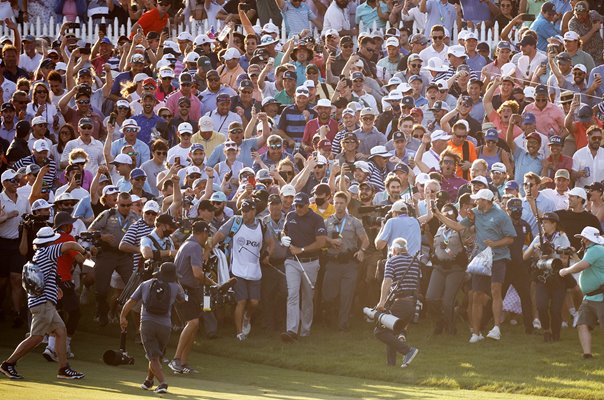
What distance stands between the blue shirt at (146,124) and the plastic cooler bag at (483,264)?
7.13 meters

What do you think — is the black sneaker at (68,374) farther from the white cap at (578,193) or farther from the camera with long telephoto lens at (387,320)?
the white cap at (578,193)

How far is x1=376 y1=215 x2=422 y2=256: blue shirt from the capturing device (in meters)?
24.4

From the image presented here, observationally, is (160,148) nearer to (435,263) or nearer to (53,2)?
(435,263)

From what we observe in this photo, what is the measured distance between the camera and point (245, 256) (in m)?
25.4

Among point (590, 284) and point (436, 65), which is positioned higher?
point (436, 65)

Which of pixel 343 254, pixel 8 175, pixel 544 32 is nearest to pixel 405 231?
pixel 343 254

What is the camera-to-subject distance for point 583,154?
88.2 ft

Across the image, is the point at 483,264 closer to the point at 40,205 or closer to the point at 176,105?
the point at 40,205

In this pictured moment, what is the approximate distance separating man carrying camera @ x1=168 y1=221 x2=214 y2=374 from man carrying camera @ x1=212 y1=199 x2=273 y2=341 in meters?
1.91

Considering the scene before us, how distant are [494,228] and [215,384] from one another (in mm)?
4968

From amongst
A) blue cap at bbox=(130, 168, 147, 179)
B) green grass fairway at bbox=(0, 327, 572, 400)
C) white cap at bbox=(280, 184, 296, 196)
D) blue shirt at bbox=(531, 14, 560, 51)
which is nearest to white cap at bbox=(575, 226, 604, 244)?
green grass fairway at bbox=(0, 327, 572, 400)

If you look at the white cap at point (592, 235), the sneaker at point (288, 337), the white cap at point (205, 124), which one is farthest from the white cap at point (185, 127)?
the white cap at point (592, 235)

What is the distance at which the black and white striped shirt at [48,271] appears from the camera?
22.4m

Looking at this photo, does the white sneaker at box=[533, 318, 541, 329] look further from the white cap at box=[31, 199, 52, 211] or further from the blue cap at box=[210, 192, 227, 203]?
the white cap at box=[31, 199, 52, 211]
